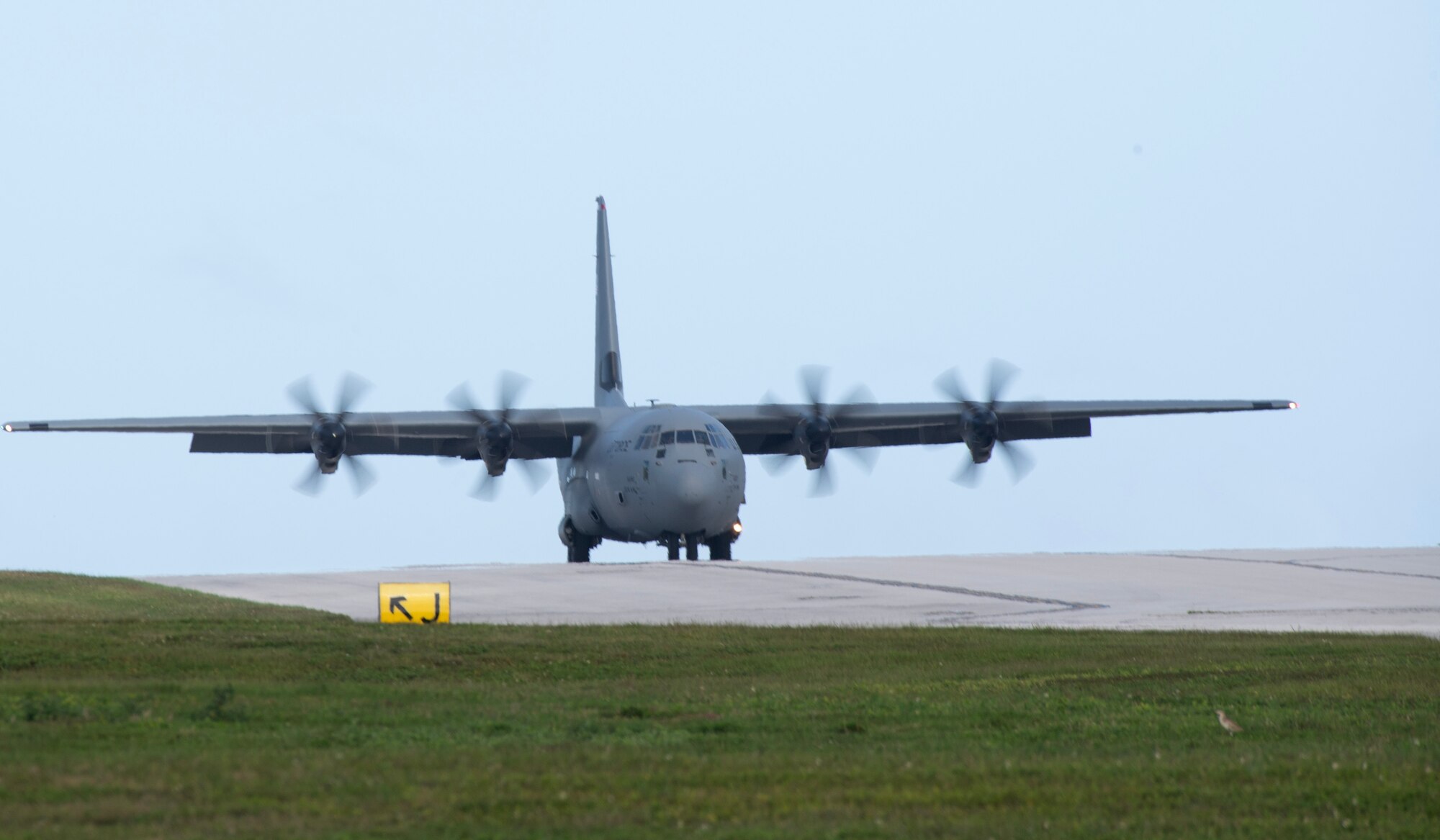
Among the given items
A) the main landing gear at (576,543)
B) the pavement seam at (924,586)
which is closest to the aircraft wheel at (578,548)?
the main landing gear at (576,543)

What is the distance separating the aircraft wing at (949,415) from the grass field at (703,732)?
77.9ft

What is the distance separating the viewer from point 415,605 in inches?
778

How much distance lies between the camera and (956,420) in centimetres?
4344

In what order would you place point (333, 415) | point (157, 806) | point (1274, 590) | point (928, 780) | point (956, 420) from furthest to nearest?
point (956, 420) < point (333, 415) < point (1274, 590) < point (928, 780) < point (157, 806)

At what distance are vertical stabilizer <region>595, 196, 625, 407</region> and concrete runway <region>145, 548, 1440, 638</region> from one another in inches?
510

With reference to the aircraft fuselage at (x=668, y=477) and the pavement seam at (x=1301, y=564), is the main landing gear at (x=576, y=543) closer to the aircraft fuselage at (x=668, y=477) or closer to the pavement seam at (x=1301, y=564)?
the aircraft fuselage at (x=668, y=477)

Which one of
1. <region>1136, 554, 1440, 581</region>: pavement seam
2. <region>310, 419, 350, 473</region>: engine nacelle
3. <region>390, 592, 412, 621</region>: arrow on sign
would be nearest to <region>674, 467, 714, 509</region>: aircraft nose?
<region>310, 419, 350, 473</region>: engine nacelle

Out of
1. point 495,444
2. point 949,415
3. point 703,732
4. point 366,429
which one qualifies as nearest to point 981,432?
point 949,415

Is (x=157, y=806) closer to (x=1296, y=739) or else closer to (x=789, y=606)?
(x=1296, y=739)

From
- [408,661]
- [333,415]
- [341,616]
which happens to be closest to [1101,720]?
[408,661]

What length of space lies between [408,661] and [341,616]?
5601mm

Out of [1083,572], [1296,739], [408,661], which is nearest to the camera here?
[1296,739]

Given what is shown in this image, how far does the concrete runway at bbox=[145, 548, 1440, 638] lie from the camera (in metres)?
21.8

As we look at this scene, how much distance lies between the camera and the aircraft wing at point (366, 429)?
3816 centimetres
